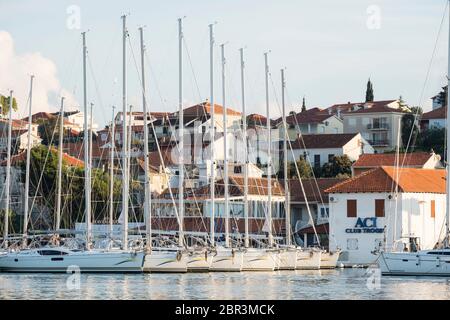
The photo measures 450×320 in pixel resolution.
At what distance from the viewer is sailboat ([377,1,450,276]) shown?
217 feet

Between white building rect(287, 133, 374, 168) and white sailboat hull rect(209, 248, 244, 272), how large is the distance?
5538 cm

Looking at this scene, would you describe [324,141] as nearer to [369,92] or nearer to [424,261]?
[369,92]

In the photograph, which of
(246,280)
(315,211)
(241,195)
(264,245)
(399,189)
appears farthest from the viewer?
(315,211)

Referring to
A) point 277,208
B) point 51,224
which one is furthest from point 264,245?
point 51,224

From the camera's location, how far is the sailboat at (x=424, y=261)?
66.2 metres

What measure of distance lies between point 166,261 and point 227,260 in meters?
5.16

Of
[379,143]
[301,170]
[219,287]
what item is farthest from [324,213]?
[379,143]

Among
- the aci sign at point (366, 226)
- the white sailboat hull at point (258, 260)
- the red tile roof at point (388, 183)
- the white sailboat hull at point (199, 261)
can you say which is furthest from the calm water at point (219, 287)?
the red tile roof at point (388, 183)

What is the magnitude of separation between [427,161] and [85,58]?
4572cm

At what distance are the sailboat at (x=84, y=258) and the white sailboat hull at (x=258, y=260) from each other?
8.12 metres

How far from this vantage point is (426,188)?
92.2 metres

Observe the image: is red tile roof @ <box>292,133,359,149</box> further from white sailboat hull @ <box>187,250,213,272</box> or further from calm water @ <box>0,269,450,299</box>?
calm water @ <box>0,269,450,299</box>

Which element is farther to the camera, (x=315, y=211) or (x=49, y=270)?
(x=315, y=211)
